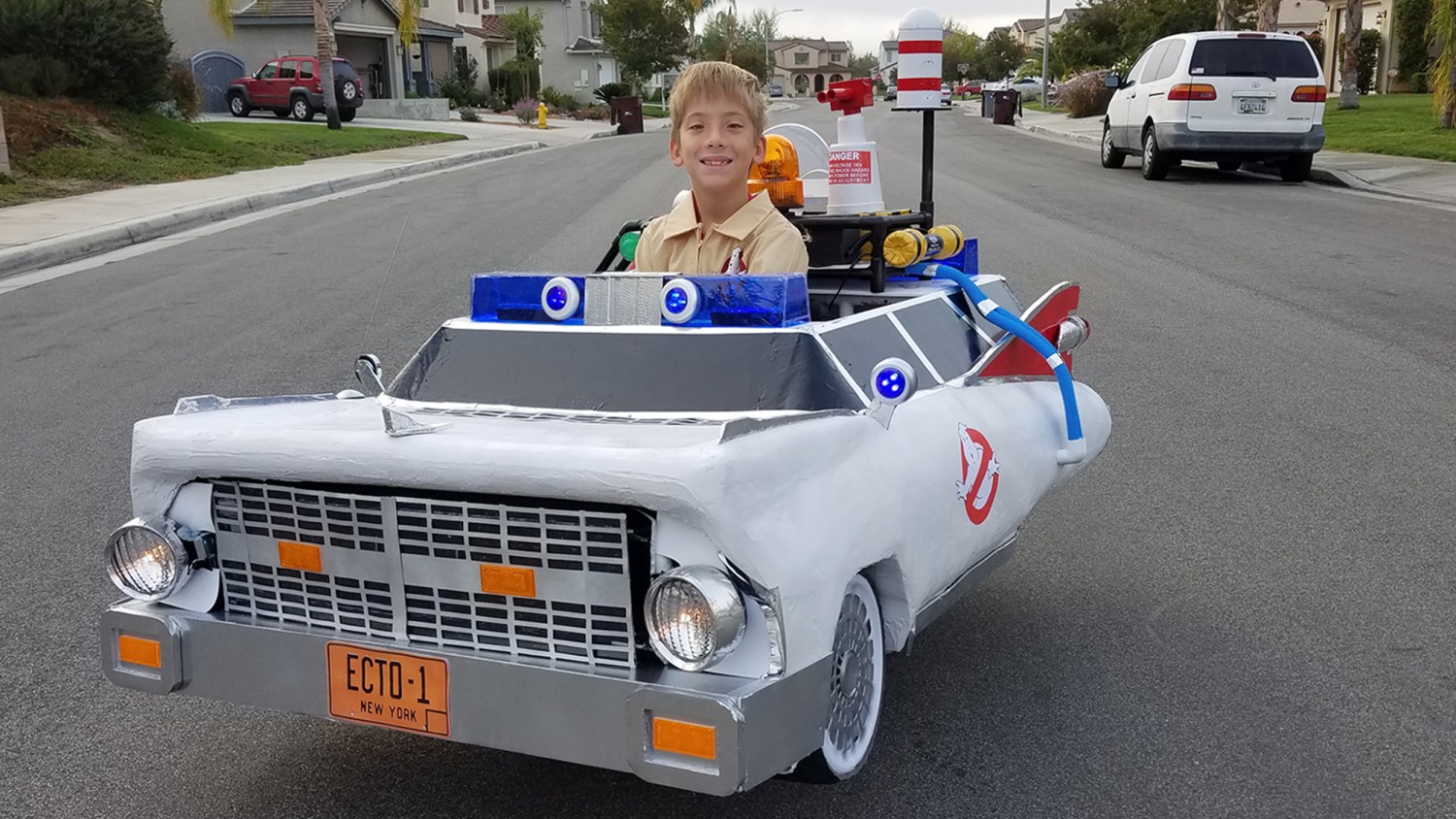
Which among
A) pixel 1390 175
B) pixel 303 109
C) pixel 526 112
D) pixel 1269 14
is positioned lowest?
pixel 1390 175

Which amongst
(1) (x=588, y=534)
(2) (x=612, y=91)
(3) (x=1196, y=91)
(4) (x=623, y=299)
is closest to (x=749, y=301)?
(4) (x=623, y=299)

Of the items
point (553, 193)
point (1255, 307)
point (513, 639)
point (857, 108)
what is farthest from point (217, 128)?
point (513, 639)

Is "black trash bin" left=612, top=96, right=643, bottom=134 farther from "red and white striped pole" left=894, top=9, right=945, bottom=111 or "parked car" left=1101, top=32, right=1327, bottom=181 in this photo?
"red and white striped pole" left=894, top=9, right=945, bottom=111

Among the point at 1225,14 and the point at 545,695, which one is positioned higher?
the point at 1225,14

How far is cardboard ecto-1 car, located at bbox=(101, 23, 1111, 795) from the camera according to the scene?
279 centimetres

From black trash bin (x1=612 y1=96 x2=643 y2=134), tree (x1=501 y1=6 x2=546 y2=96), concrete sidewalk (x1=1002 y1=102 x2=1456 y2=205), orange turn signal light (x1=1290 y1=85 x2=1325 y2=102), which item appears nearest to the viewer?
concrete sidewalk (x1=1002 y1=102 x2=1456 y2=205)

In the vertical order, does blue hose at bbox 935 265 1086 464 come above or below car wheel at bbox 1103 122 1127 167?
above

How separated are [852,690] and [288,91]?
4336 cm

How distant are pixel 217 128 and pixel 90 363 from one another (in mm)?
25404

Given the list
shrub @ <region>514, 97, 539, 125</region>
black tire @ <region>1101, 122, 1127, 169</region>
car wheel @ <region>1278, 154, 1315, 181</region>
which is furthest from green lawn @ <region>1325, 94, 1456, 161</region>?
shrub @ <region>514, 97, 539, 125</region>

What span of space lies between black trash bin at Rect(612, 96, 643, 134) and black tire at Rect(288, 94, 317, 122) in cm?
974

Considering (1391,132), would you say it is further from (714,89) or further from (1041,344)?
(714,89)

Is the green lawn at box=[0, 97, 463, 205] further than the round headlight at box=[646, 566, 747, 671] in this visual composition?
Yes

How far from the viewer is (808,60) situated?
17238cm
